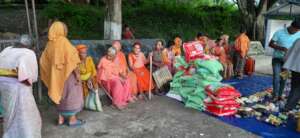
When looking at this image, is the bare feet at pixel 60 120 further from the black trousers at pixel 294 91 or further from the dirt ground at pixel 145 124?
the black trousers at pixel 294 91

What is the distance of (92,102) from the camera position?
5.61 metres

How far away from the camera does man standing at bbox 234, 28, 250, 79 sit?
8.42 meters

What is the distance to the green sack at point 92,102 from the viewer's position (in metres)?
5.56

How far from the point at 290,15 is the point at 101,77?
289 inches

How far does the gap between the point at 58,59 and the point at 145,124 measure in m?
1.65

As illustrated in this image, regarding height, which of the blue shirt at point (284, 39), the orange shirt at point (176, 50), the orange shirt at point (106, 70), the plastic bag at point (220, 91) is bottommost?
the plastic bag at point (220, 91)

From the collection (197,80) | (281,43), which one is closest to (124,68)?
(197,80)

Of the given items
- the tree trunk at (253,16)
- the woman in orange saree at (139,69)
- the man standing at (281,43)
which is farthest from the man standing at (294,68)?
the tree trunk at (253,16)

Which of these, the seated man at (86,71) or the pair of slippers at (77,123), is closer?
the pair of slippers at (77,123)

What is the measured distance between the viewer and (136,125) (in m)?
5.07

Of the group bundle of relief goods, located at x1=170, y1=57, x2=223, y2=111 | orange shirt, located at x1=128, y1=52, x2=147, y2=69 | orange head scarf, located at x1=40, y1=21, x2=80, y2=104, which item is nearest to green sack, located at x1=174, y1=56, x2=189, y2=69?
bundle of relief goods, located at x1=170, y1=57, x2=223, y2=111

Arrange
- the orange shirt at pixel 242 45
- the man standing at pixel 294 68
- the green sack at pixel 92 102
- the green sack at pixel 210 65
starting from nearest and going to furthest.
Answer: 1. the man standing at pixel 294 68
2. the green sack at pixel 92 102
3. the green sack at pixel 210 65
4. the orange shirt at pixel 242 45

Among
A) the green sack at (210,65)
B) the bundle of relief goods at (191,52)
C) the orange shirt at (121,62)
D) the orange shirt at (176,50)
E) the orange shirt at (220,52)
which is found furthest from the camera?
the orange shirt at (220,52)

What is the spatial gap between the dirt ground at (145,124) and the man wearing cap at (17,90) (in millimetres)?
634
